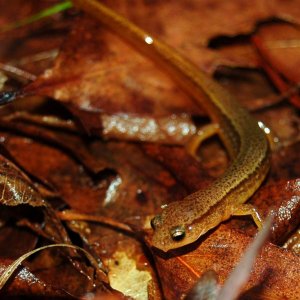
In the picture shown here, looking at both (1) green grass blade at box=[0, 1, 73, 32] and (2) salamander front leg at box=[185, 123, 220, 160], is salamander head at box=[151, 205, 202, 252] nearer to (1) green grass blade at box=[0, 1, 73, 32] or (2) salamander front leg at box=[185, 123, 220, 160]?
(2) salamander front leg at box=[185, 123, 220, 160]

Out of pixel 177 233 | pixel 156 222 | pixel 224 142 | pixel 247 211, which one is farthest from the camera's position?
pixel 224 142

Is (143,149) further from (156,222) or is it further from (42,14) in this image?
(42,14)

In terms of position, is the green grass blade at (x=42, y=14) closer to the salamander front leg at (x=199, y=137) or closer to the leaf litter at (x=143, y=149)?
the leaf litter at (x=143, y=149)

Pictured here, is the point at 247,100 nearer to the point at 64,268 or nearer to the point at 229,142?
the point at 229,142

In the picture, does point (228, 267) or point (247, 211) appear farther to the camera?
point (247, 211)

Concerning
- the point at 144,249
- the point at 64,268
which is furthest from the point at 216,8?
the point at 64,268

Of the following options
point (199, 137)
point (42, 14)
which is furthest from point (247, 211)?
point (42, 14)

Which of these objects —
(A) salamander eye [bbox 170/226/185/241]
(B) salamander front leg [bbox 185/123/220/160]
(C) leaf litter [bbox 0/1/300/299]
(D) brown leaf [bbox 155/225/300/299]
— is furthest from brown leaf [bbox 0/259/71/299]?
→ (B) salamander front leg [bbox 185/123/220/160]
